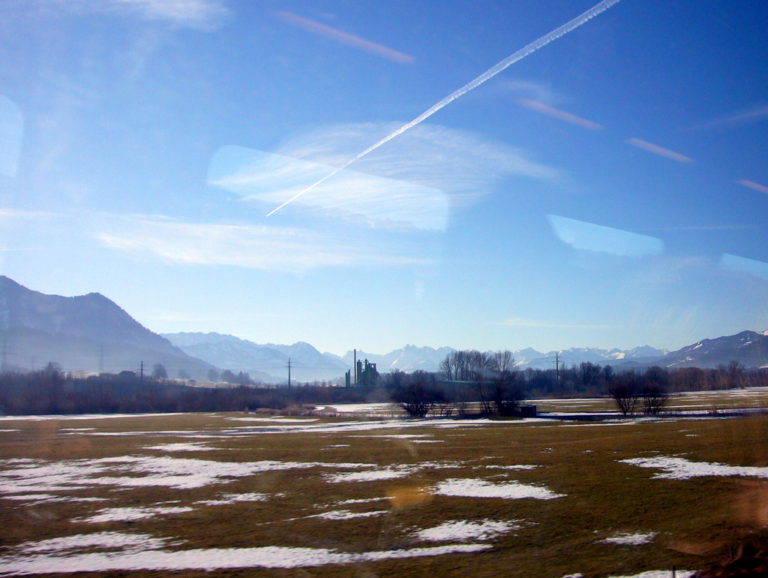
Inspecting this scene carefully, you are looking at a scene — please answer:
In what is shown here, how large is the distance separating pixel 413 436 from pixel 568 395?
126265 mm

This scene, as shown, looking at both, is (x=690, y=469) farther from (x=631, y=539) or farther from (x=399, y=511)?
(x=399, y=511)

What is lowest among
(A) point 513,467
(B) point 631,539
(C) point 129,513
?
(C) point 129,513

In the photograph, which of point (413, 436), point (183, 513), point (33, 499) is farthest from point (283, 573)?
point (413, 436)

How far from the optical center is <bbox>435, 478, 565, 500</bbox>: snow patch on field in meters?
23.6

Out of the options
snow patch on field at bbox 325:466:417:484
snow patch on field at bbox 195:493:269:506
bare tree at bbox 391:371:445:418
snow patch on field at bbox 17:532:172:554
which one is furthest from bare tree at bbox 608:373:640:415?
snow patch on field at bbox 17:532:172:554

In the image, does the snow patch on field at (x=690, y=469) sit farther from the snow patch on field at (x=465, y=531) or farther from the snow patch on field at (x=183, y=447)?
the snow patch on field at (x=183, y=447)

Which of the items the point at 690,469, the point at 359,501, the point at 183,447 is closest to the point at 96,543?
the point at 359,501

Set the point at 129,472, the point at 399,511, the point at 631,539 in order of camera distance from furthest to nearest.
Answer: the point at 129,472 < the point at 399,511 < the point at 631,539

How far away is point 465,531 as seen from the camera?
1878 centimetres

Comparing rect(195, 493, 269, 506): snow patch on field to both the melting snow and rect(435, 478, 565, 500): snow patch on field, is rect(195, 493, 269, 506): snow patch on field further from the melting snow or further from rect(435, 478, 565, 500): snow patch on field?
rect(435, 478, 565, 500): snow patch on field

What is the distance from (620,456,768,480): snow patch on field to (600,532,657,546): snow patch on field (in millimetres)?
9212

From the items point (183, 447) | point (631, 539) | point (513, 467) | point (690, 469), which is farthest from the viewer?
point (183, 447)

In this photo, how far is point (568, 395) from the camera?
562 ft

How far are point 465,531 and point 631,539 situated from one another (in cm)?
469
